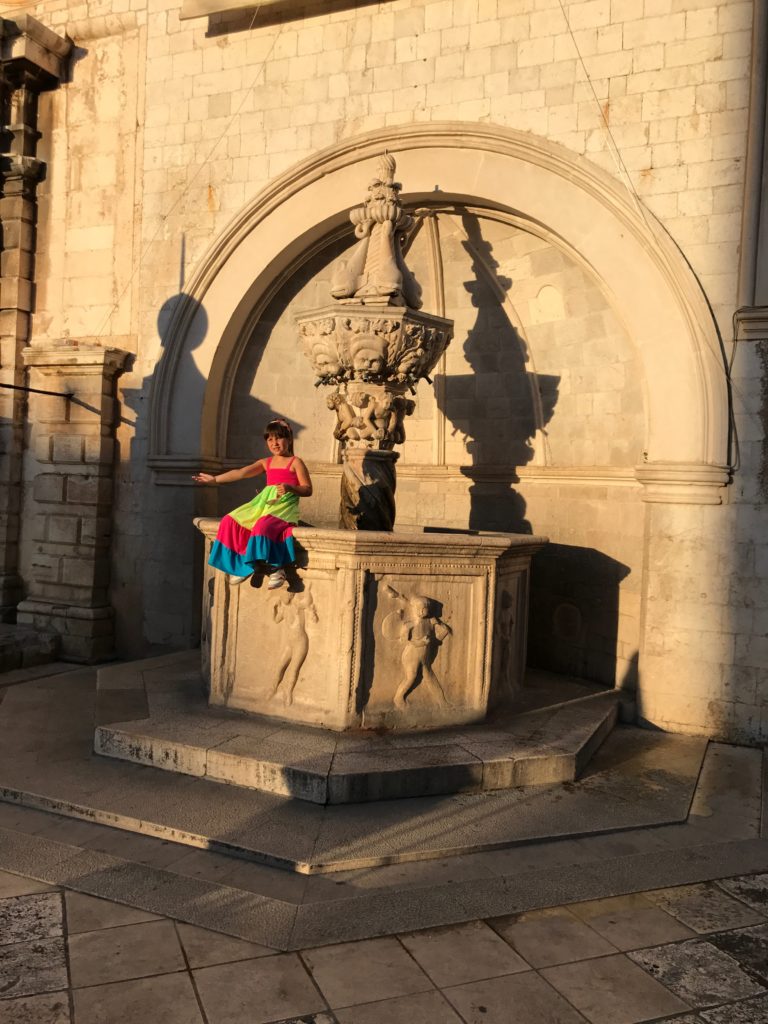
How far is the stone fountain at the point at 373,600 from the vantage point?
521cm

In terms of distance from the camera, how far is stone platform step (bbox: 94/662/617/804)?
4613mm

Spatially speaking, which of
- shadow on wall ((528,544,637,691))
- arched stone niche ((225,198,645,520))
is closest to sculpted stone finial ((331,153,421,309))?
arched stone niche ((225,198,645,520))

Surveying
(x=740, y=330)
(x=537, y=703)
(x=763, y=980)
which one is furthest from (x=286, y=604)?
(x=740, y=330)

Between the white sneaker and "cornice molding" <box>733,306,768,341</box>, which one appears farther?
"cornice molding" <box>733,306,768,341</box>

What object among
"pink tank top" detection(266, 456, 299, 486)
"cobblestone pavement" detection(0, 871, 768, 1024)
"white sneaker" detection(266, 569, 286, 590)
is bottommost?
"cobblestone pavement" detection(0, 871, 768, 1024)

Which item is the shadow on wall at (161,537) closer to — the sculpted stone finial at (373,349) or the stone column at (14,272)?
the stone column at (14,272)

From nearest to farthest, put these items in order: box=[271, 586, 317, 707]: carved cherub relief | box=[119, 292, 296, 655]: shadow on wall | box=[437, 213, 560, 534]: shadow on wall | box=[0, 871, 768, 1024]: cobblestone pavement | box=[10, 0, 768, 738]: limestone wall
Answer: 1. box=[0, 871, 768, 1024]: cobblestone pavement
2. box=[271, 586, 317, 707]: carved cherub relief
3. box=[10, 0, 768, 738]: limestone wall
4. box=[437, 213, 560, 534]: shadow on wall
5. box=[119, 292, 296, 655]: shadow on wall

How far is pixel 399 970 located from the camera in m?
3.10

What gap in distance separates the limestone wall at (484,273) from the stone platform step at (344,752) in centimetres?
171

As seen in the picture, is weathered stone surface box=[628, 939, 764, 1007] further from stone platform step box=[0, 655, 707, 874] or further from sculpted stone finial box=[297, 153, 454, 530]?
sculpted stone finial box=[297, 153, 454, 530]

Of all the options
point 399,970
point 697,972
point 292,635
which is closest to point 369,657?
point 292,635

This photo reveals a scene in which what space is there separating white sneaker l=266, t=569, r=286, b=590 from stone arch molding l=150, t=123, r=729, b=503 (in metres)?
3.11

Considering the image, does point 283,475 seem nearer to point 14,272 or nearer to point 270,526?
point 270,526

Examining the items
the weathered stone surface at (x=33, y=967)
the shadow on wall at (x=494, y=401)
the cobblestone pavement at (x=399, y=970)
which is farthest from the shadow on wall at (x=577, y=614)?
the weathered stone surface at (x=33, y=967)
